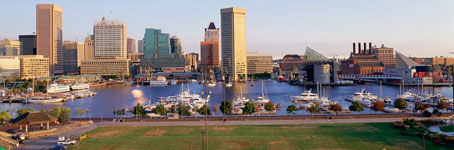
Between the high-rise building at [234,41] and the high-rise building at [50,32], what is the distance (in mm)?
72966

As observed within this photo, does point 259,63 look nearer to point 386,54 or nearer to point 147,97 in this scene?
point 386,54

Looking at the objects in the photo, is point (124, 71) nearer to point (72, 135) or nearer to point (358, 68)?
point (358, 68)

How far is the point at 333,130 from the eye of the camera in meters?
31.3

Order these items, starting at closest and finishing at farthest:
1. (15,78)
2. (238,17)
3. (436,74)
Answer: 1. (436,74)
2. (15,78)
3. (238,17)

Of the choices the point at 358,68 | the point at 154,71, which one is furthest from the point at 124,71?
the point at 358,68

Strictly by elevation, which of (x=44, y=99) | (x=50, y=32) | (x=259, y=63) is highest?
(x=50, y=32)

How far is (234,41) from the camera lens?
174000mm

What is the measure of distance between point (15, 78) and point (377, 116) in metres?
128

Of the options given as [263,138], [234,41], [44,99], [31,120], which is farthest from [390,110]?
[234,41]

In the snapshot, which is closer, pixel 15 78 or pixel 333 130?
pixel 333 130

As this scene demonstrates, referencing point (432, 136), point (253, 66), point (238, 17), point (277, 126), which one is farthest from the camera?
point (253, 66)

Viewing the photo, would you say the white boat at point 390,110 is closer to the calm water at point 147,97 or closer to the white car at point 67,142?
the calm water at point 147,97

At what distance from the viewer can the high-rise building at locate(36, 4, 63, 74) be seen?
17550cm

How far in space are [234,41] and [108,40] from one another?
56331 mm
